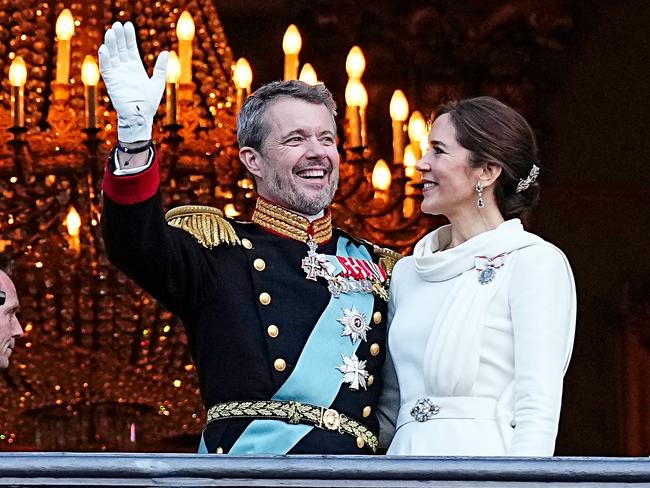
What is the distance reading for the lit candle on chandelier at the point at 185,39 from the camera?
516cm

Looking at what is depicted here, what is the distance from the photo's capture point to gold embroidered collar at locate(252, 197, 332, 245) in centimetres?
384

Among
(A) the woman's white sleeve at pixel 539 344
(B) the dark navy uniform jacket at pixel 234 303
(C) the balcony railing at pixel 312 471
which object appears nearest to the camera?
(C) the balcony railing at pixel 312 471

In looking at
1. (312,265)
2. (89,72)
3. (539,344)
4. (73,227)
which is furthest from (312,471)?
(73,227)

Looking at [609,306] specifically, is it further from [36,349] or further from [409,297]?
[409,297]

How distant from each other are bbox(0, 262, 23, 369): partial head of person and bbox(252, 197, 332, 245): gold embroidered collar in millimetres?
468

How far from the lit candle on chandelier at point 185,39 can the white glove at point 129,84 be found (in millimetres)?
1619

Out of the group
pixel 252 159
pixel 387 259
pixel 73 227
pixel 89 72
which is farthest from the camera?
pixel 73 227

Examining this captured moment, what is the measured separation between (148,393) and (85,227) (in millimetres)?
604

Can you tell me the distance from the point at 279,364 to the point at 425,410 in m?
0.26

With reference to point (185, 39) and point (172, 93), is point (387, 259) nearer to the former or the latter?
point (172, 93)

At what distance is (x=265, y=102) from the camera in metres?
3.91

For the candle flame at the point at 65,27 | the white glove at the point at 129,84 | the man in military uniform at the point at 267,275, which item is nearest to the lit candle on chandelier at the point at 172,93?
the candle flame at the point at 65,27

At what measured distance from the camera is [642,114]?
6742 millimetres

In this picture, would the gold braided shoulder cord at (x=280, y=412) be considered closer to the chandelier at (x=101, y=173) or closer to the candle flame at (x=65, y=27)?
the chandelier at (x=101, y=173)
